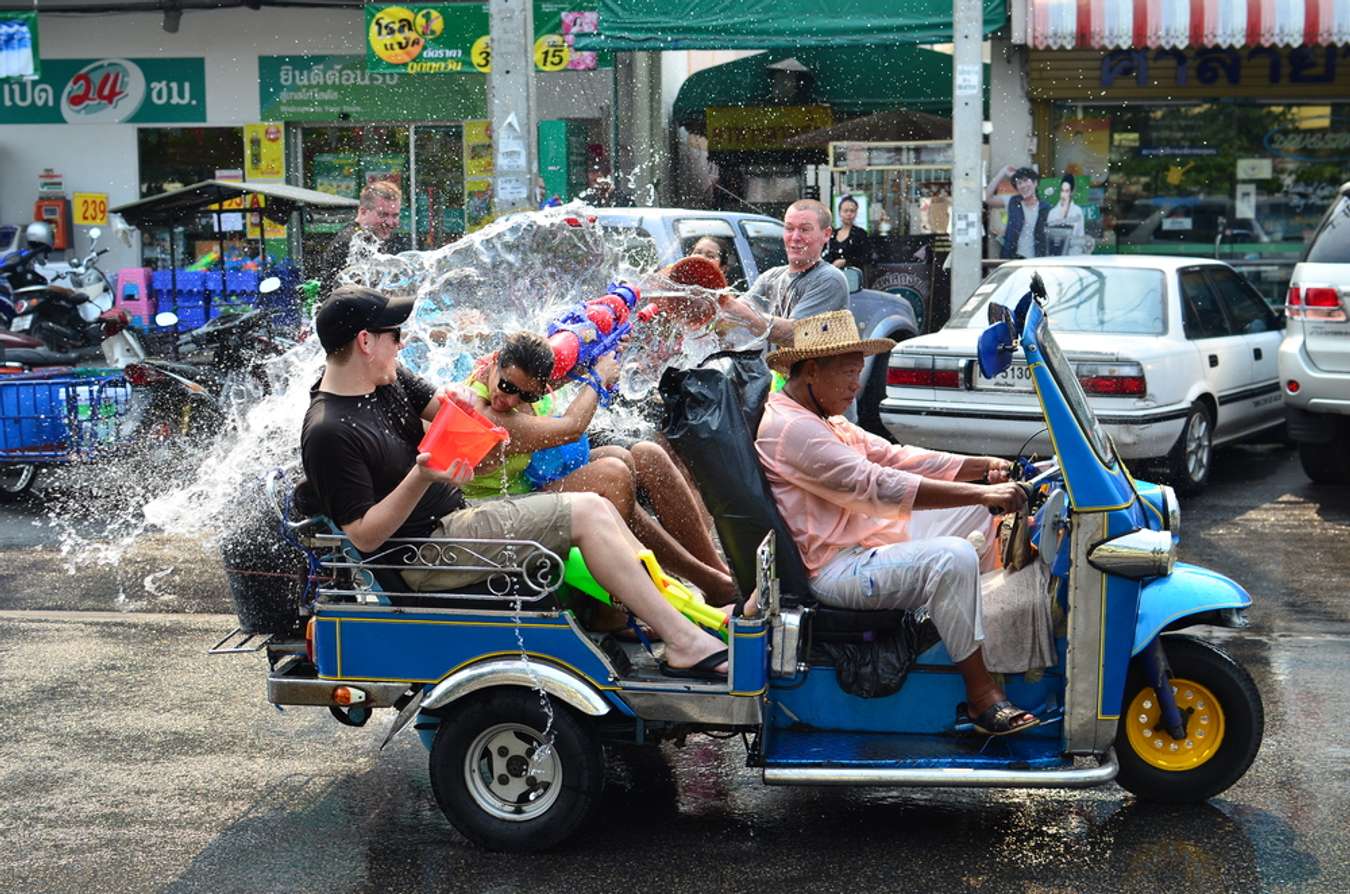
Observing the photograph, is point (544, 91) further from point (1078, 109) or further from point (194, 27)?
point (1078, 109)

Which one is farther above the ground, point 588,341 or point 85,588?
point 588,341

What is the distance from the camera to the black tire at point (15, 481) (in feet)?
36.2

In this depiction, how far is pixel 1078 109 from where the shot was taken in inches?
730

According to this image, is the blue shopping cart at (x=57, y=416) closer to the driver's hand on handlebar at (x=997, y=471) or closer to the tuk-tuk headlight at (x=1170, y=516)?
the driver's hand on handlebar at (x=997, y=471)

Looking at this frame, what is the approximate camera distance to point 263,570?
525 cm

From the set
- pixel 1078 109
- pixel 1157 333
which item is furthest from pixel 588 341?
pixel 1078 109

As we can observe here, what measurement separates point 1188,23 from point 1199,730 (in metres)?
12.7

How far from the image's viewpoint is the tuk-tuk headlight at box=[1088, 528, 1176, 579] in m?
4.66

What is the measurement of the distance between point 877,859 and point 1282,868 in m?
1.12

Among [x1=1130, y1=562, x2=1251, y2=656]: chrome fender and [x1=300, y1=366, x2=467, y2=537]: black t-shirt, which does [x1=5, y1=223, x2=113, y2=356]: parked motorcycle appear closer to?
[x1=300, y1=366, x2=467, y2=537]: black t-shirt

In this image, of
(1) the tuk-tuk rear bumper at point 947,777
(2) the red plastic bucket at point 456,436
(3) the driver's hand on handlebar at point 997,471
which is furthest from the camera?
(3) the driver's hand on handlebar at point 997,471

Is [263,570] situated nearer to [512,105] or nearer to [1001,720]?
[1001,720]

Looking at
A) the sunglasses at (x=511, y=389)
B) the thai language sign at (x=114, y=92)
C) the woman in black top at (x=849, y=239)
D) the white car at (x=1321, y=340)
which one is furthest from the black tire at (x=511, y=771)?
the thai language sign at (x=114, y=92)

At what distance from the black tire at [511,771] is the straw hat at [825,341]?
132 centimetres
